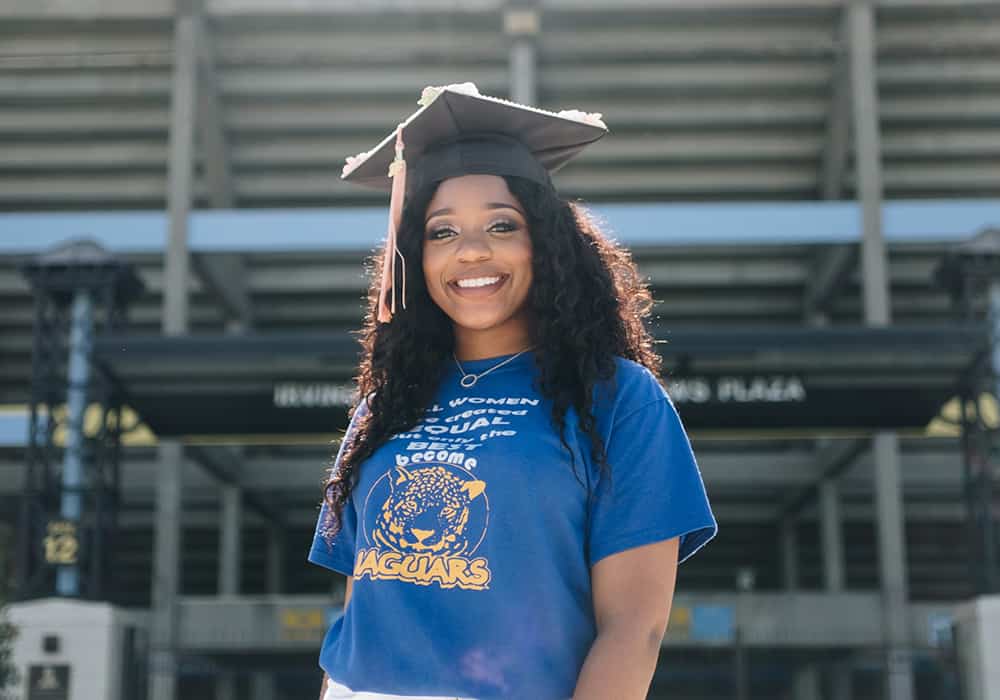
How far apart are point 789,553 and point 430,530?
23.5m

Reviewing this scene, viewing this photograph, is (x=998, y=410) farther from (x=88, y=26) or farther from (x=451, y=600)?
(x=88, y=26)

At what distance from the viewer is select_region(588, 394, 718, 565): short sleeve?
1825 millimetres

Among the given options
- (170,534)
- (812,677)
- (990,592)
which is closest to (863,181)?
(990,592)

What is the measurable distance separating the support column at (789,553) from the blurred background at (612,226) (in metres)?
0.77

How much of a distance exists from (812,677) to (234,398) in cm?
1420

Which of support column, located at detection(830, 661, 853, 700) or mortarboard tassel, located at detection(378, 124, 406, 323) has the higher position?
mortarboard tassel, located at detection(378, 124, 406, 323)

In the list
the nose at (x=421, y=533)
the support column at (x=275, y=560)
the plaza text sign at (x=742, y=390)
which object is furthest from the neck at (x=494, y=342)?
the support column at (x=275, y=560)

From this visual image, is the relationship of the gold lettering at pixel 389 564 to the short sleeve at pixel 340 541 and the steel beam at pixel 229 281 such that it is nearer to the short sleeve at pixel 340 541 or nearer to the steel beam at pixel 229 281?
the short sleeve at pixel 340 541

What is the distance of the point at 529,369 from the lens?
2078mm

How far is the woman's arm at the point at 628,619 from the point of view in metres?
1.74

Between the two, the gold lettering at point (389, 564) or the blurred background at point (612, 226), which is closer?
the gold lettering at point (389, 564)

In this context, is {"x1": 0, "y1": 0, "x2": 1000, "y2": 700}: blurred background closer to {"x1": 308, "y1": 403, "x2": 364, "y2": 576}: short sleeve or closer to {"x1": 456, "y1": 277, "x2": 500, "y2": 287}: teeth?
{"x1": 308, "y1": 403, "x2": 364, "y2": 576}: short sleeve

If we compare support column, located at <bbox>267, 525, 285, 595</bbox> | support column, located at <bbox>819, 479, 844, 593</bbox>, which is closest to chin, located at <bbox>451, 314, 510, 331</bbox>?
support column, located at <bbox>819, 479, 844, 593</bbox>

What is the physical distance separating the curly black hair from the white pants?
0.36m
